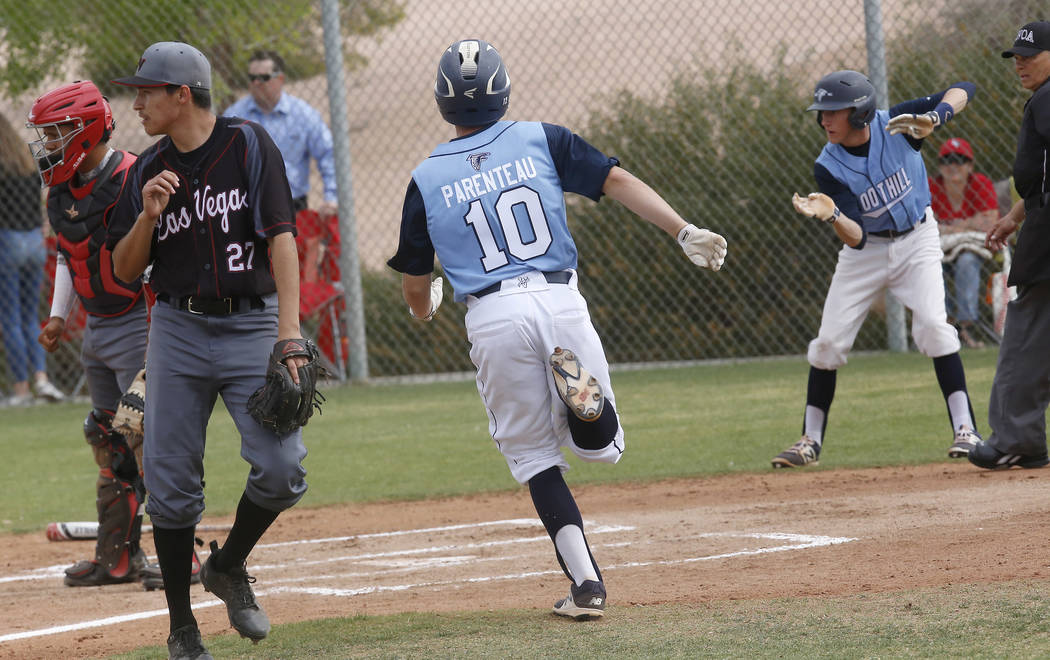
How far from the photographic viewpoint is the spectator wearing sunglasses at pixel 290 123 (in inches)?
469

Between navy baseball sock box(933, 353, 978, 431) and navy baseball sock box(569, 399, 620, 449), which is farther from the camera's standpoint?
navy baseball sock box(933, 353, 978, 431)

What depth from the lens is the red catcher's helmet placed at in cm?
557

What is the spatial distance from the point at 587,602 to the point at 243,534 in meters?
1.24

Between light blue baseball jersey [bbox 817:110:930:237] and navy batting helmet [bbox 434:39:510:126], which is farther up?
navy batting helmet [bbox 434:39:510:126]

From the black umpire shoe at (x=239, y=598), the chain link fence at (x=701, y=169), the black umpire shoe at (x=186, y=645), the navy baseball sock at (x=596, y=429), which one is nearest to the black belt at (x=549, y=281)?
the navy baseball sock at (x=596, y=429)

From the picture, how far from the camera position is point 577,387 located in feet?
14.1

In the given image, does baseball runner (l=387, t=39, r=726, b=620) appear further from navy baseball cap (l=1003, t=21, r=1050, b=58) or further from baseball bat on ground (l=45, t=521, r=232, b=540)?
baseball bat on ground (l=45, t=521, r=232, b=540)

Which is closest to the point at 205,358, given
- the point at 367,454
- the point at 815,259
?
the point at 367,454

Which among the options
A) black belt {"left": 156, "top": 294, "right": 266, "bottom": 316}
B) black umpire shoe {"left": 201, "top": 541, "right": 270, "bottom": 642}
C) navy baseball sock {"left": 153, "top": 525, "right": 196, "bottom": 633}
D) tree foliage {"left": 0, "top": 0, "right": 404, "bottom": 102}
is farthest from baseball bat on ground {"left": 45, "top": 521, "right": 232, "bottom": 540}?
tree foliage {"left": 0, "top": 0, "right": 404, "bottom": 102}

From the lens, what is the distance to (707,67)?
13148mm

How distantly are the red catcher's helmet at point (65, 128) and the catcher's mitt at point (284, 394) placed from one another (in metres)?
1.75

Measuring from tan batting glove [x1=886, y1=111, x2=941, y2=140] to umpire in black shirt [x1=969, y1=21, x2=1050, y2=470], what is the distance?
661 mm

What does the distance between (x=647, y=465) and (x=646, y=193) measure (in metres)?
3.96

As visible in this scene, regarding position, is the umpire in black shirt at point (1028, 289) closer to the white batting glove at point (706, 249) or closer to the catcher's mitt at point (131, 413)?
the white batting glove at point (706, 249)
